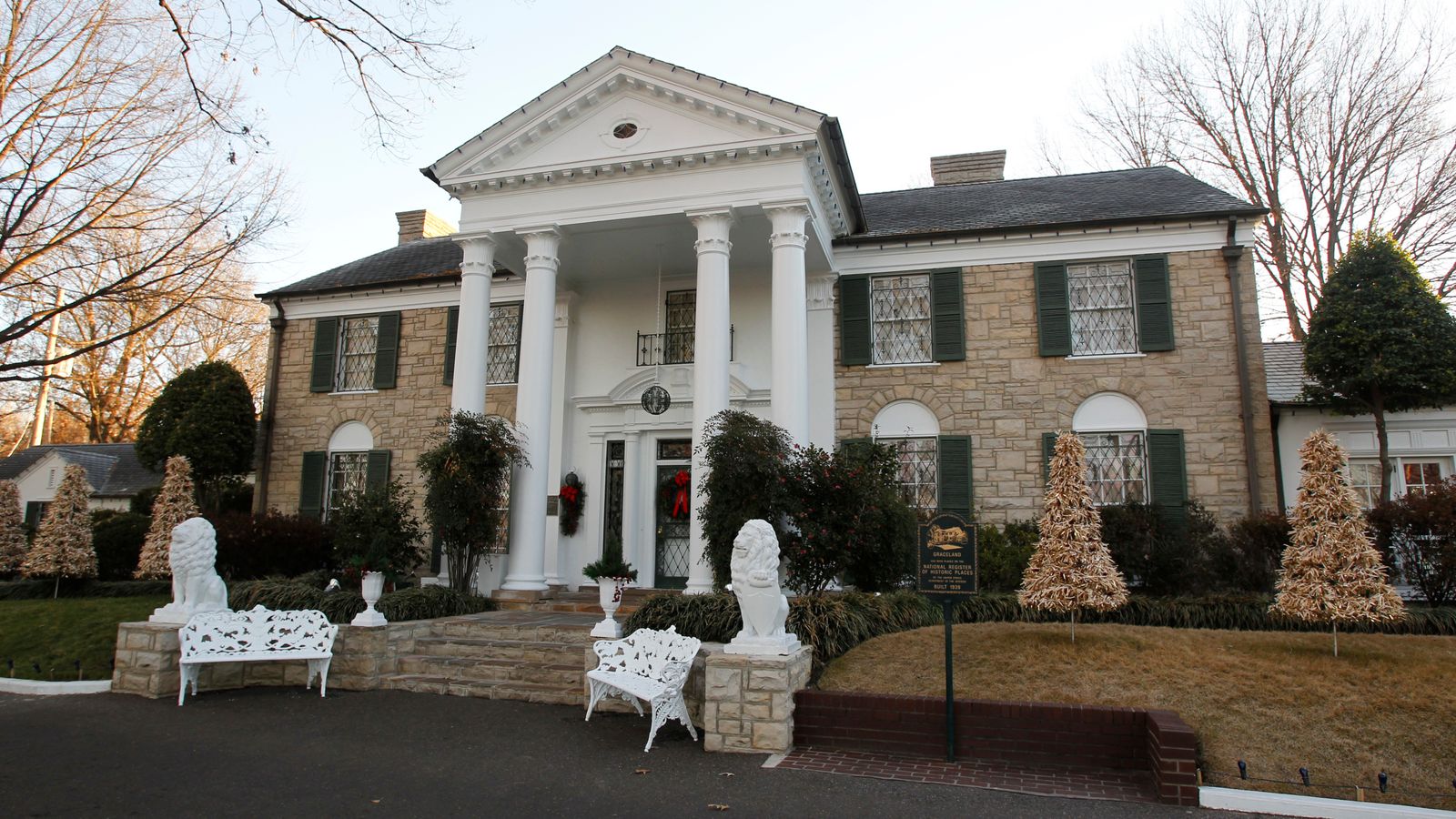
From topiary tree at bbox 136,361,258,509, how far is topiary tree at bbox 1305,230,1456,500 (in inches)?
727

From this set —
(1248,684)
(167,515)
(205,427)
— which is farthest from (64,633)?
(1248,684)

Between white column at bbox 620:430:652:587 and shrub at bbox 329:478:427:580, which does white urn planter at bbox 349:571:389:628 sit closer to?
shrub at bbox 329:478:427:580

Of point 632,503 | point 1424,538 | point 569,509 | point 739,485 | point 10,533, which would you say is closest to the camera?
point 739,485

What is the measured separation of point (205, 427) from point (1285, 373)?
1933cm

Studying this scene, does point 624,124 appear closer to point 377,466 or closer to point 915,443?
point 915,443

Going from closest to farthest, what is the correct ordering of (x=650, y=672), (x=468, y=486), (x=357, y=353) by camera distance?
(x=650, y=672) < (x=468, y=486) < (x=357, y=353)

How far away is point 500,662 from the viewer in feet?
30.0

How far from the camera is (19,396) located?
2834cm

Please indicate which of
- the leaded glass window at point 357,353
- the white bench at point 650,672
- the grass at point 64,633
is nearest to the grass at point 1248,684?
the white bench at point 650,672

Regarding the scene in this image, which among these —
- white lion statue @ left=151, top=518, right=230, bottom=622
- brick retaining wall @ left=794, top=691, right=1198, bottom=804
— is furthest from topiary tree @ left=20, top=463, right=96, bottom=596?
brick retaining wall @ left=794, top=691, right=1198, bottom=804

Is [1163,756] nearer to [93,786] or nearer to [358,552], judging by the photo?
[93,786]

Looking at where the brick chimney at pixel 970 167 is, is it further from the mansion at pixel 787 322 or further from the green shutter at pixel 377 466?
the green shutter at pixel 377 466

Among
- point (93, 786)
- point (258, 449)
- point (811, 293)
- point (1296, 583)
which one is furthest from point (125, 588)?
point (1296, 583)

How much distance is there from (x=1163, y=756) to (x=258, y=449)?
1647 cm
